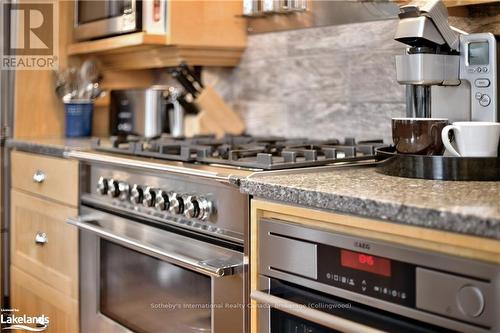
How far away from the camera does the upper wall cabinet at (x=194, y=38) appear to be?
221 cm

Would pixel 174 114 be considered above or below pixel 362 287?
above

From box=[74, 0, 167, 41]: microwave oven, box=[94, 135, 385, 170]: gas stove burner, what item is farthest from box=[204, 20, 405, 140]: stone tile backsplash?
box=[74, 0, 167, 41]: microwave oven

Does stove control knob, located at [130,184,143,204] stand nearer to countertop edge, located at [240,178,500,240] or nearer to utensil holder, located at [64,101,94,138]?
countertop edge, located at [240,178,500,240]

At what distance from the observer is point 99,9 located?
251 cm

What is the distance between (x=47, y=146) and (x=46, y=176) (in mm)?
104

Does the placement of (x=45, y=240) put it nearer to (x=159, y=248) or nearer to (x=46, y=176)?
(x=46, y=176)

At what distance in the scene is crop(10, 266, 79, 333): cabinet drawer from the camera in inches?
81.3

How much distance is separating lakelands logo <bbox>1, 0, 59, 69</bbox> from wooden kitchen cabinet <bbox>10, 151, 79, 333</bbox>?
1.33 ft

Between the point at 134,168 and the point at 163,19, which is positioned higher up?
the point at 163,19

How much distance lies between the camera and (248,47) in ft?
7.85

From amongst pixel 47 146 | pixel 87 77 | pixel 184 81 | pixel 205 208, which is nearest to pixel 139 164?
pixel 205 208

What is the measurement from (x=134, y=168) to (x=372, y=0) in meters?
0.84

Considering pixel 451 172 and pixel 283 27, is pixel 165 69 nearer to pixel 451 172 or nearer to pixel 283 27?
pixel 283 27

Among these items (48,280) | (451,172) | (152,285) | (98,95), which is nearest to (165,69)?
(98,95)
